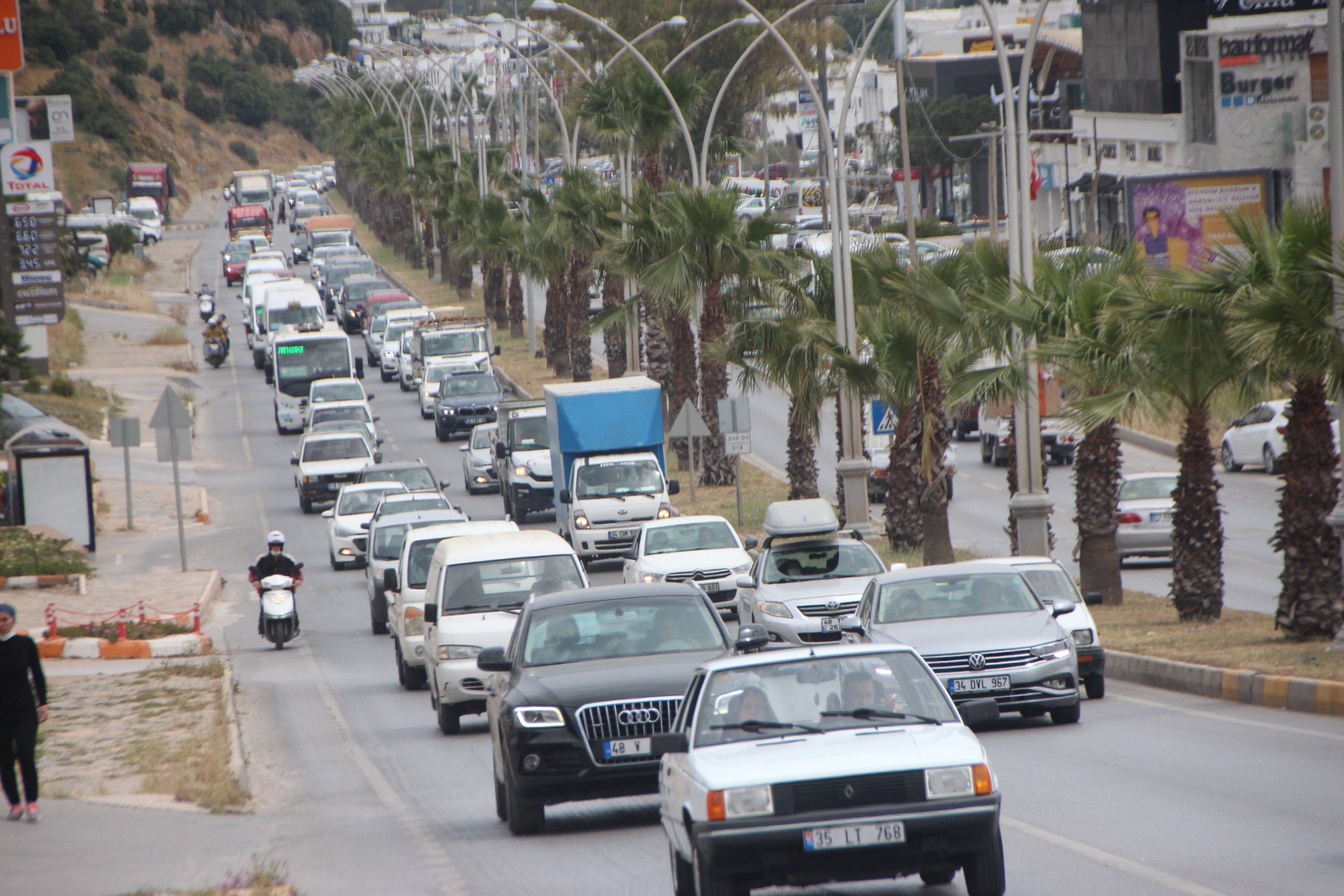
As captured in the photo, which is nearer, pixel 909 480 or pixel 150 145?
pixel 909 480

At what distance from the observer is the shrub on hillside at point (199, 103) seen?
193 metres

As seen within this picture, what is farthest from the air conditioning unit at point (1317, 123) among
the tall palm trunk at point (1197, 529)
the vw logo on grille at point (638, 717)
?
the vw logo on grille at point (638, 717)

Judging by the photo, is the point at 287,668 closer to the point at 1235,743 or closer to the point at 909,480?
the point at 909,480

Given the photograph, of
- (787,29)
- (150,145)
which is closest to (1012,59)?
(787,29)

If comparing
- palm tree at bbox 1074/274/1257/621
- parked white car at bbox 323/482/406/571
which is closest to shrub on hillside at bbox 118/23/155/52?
parked white car at bbox 323/482/406/571

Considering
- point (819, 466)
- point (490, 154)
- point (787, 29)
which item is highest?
point (787, 29)

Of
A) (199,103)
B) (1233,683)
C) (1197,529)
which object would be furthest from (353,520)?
(199,103)

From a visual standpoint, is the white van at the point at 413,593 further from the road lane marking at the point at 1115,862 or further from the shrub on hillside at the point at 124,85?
the shrub on hillside at the point at 124,85

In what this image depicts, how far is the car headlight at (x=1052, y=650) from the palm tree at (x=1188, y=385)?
4.07m

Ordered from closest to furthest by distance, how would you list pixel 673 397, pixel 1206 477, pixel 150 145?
pixel 1206 477 < pixel 673 397 < pixel 150 145

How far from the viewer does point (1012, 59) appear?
3885 inches

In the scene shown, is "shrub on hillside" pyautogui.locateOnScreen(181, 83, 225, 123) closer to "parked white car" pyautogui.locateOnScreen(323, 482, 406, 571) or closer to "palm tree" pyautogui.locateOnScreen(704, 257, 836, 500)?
"parked white car" pyautogui.locateOnScreen(323, 482, 406, 571)

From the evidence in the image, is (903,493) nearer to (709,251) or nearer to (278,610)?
(709,251)

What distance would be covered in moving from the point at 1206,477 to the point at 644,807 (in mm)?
9632
